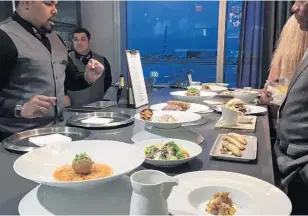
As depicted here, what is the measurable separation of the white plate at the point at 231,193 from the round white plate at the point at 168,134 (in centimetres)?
43

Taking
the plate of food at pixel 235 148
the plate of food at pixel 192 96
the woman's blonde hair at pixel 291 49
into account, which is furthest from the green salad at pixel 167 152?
the woman's blonde hair at pixel 291 49

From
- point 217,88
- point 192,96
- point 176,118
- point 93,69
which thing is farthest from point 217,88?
point 176,118

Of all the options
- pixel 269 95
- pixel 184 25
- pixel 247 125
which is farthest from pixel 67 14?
pixel 247 125

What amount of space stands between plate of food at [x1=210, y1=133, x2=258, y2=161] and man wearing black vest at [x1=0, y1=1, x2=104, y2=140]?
100 cm

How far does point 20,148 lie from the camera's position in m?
1.22

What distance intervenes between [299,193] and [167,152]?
66 centimetres

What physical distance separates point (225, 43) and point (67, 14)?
213 centimetres

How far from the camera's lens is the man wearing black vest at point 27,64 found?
1833 mm

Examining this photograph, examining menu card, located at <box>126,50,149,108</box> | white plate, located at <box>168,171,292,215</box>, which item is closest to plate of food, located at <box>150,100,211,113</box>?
menu card, located at <box>126,50,149,108</box>

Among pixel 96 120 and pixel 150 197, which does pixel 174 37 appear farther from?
pixel 150 197

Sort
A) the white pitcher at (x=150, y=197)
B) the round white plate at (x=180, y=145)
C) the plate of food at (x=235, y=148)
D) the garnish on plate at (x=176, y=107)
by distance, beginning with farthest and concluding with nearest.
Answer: the garnish on plate at (x=176, y=107) → the plate of food at (x=235, y=148) → the round white plate at (x=180, y=145) → the white pitcher at (x=150, y=197)

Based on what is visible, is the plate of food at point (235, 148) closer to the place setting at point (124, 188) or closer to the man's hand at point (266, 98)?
the place setting at point (124, 188)

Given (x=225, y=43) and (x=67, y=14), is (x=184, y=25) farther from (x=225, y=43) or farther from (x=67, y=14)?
(x=67, y=14)

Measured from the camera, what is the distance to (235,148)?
123 centimetres
